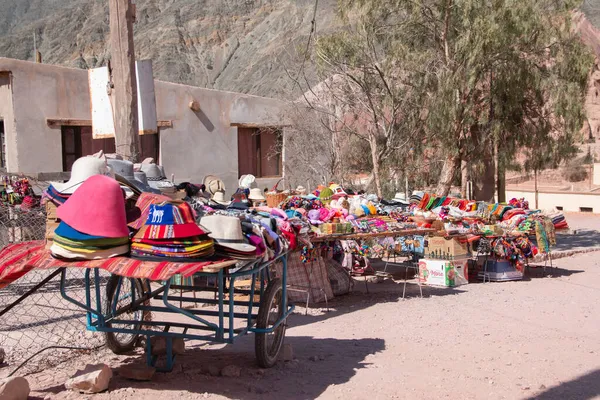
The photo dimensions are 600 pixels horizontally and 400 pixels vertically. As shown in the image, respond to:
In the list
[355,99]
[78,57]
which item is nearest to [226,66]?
[78,57]

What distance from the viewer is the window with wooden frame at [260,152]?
19984 mm

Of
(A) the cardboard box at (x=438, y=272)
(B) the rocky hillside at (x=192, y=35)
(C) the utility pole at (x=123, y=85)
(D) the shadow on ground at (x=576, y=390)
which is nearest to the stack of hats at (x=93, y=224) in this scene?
(D) the shadow on ground at (x=576, y=390)

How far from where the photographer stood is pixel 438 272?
1160 centimetres

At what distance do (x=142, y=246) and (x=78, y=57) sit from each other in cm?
7580

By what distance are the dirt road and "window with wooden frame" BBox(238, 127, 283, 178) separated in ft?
31.8

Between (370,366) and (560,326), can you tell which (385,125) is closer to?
(560,326)

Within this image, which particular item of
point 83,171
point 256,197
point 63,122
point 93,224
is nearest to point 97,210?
point 93,224

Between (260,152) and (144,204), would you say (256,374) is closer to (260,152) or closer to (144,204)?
(144,204)

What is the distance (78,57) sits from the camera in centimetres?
7581

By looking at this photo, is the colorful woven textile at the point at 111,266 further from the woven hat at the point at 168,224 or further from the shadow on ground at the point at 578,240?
the shadow on ground at the point at 578,240

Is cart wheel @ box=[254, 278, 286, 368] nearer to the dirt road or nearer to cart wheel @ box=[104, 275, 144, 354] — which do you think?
the dirt road

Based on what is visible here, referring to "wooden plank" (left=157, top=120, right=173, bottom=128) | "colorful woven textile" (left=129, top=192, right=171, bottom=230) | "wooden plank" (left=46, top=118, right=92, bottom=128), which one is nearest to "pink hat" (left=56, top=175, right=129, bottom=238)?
"colorful woven textile" (left=129, top=192, right=171, bottom=230)

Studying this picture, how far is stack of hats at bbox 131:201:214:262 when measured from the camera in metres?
5.04

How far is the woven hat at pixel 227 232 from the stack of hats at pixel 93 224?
0.65m
